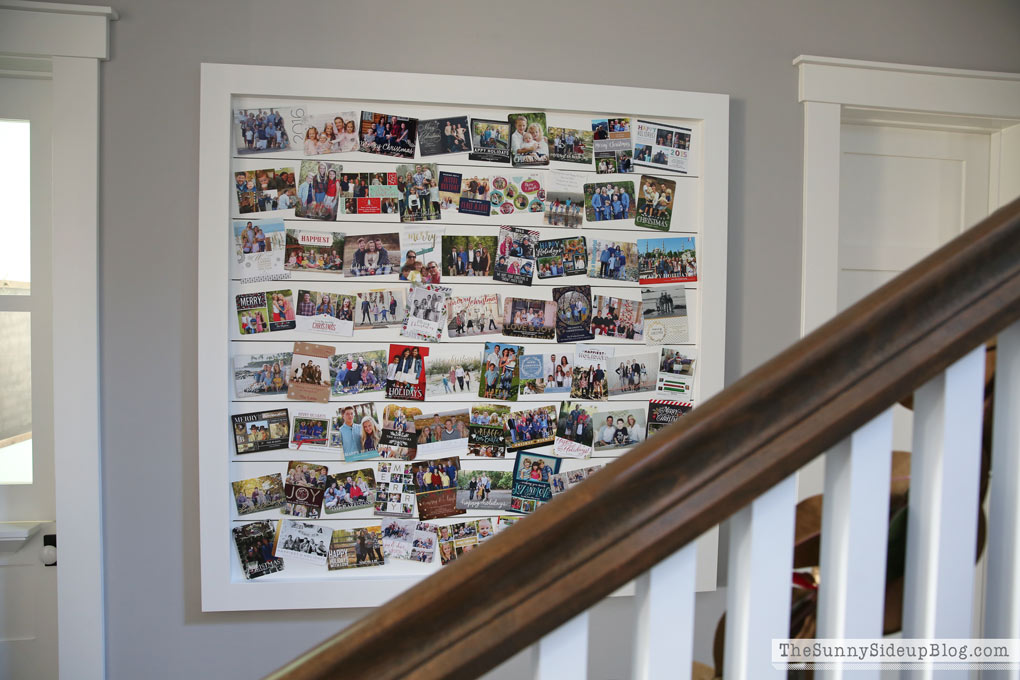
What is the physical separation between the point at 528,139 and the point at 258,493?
1.27m

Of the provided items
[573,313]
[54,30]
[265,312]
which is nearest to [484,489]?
[573,313]

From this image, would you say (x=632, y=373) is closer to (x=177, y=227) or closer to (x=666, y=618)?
(x=177, y=227)

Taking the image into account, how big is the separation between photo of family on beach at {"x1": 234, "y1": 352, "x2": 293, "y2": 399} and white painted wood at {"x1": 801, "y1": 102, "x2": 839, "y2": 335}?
1.58 meters

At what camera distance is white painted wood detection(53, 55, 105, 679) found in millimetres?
1601

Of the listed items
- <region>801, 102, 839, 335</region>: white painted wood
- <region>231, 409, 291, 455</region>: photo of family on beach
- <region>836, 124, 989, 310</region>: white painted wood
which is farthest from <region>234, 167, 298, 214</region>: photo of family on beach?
<region>836, 124, 989, 310</region>: white painted wood

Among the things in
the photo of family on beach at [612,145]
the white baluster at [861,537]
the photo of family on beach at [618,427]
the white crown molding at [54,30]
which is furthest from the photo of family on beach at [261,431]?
the white baluster at [861,537]

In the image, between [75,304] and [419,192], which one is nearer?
[75,304]

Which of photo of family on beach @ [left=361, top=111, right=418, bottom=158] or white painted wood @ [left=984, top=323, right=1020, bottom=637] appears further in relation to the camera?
photo of family on beach @ [left=361, top=111, right=418, bottom=158]

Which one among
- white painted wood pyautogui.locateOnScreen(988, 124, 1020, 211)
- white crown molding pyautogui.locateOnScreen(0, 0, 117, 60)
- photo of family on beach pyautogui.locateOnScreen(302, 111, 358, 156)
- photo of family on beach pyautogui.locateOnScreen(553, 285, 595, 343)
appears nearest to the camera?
white crown molding pyautogui.locateOnScreen(0, 0, 117, 60)

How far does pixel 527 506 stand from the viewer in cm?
178

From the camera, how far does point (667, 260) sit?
1831 millimetres

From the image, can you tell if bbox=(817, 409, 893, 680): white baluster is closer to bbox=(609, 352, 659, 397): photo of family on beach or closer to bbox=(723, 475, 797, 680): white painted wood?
bbox=(723, 475, 797, 680): white painted wood

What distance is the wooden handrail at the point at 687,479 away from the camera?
321 millimetres

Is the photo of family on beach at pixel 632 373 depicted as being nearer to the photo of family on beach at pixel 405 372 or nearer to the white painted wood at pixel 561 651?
the photo of family on beach at pixel 405 372
